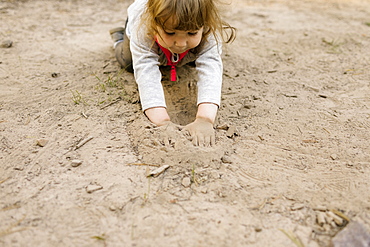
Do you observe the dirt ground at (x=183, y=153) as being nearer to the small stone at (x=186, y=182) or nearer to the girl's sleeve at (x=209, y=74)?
Result: the small stone at (x=186, y=182)

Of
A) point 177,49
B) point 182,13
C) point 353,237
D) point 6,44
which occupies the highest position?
point 182,13

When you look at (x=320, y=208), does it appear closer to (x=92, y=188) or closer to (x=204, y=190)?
(x=204, y=190)

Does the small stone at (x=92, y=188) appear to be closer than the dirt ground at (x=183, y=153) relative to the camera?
No

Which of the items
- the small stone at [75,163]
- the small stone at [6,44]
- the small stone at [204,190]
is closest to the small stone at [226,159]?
the small stone at [204,190]

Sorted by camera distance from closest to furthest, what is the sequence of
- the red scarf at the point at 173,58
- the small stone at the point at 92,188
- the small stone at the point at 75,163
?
the small stone at the point at 92,188 < the small stone at the point at 75,163 < the red scarf at the point at 173,58

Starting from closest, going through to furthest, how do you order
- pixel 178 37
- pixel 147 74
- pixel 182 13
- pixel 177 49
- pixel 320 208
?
1. pixel 320 208
2. pixel 182 13
3. pixel 178 37
4. pixel 177 49
5. pixel 147 74

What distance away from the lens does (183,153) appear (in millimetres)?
1736

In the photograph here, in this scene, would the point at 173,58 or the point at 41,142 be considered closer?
the point at 41,142

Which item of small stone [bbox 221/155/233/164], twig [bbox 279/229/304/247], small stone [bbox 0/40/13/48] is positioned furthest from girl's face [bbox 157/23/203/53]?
small stone [bbox 0/40/13/48]

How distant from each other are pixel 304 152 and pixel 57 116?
1500 millimetres

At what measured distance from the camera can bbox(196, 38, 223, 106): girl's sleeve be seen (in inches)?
81.0

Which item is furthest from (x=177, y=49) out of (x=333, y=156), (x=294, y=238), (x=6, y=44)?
(x=6, y=44)

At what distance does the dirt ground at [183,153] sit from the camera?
1395mm

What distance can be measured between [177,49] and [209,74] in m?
0.32
